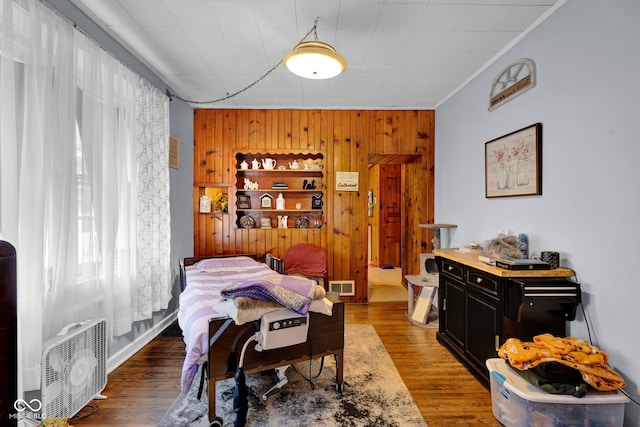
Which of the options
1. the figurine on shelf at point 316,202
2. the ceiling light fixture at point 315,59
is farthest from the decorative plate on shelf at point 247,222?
the ceiling light fixture at point 315,59

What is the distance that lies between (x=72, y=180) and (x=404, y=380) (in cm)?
283

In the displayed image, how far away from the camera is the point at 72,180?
2041mm

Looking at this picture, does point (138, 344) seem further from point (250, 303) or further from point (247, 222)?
point (247, 222)

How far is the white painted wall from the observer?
1.67 m

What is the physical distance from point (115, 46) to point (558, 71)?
11.7 feet

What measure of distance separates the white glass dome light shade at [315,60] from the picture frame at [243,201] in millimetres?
2334

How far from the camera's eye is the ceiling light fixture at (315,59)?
2176 mm

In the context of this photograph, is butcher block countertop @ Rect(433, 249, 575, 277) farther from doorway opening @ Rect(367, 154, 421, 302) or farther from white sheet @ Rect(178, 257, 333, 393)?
doorway opening @ Rect(367, 154, 421, 302)

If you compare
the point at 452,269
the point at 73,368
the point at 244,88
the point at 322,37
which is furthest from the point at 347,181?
the point at 73,368

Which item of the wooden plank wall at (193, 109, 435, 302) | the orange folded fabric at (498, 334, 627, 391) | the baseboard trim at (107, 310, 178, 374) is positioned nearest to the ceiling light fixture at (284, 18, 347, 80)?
the wooden plank wall at (193, 109, 435, 302)

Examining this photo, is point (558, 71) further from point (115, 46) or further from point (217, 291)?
point (115, 46)

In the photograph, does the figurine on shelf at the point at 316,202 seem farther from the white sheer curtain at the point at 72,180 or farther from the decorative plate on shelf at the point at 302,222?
the white sheer curtain at the point at 72,180

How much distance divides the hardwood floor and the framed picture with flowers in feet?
5.28

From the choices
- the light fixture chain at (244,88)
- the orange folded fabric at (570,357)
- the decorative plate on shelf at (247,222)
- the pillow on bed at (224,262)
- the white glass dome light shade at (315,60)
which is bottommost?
the orange folded fabric at (570,357)
